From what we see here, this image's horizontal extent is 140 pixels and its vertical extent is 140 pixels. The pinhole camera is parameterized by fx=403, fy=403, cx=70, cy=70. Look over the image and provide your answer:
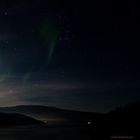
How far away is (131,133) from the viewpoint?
28.3 meters

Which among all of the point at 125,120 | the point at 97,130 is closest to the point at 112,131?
the point at 125,120

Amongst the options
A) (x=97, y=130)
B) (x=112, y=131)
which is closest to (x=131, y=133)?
(x=112, y=131)

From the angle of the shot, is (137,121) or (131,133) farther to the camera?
(137,121)

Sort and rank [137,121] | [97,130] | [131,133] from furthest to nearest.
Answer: [97,130] → [137,121] → [131,133]

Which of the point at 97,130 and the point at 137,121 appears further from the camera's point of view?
the point at 97,130

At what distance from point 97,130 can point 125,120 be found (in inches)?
394

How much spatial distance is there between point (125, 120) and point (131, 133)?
7.96ft

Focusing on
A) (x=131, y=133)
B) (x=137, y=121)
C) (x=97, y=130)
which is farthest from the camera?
(x=97, y=130)

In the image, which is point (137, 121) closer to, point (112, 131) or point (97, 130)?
point (112, 131)

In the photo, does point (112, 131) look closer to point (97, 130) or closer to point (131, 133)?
point (131, 133)

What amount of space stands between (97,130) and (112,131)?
10.4m

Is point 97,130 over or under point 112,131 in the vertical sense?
over

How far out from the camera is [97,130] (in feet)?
132

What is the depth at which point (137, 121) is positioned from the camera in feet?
98.8
